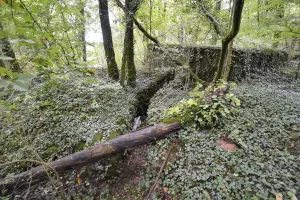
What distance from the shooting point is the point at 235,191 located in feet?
6.78

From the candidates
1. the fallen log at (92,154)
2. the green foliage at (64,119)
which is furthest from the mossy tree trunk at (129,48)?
the fallen log at (92,154)

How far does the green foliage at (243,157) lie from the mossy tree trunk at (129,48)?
10.6ft

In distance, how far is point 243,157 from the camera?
7.91 ft

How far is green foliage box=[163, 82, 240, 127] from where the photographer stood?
10.2 feet

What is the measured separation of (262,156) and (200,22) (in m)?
4.24

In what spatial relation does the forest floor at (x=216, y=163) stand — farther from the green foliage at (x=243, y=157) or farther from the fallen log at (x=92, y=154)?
the fallen log at (x=92, y=154)

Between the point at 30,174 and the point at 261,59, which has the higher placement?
the point at 261,59

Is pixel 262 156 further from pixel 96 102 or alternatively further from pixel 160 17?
pixel 160 17

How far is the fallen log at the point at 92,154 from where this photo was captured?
2.86m

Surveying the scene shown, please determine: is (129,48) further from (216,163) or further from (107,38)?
(216,163)

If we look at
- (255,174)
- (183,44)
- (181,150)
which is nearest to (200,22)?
(183,44)

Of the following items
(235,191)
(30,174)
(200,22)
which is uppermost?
(200,22)

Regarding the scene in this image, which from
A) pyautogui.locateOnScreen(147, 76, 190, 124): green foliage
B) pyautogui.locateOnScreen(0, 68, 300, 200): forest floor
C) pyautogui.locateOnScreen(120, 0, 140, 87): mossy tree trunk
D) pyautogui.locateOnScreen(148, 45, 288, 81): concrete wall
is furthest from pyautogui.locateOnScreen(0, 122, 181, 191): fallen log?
pyautogui.locateOnScreen(120, 0, 140, 87): mossy tree trunk

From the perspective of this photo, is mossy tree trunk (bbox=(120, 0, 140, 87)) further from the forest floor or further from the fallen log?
the fallen log
